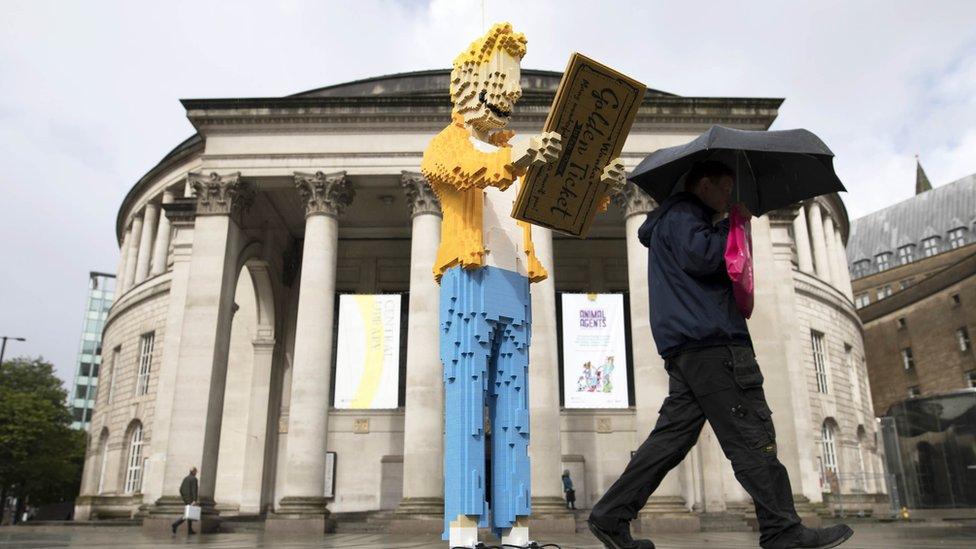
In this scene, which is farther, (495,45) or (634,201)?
(634,201)

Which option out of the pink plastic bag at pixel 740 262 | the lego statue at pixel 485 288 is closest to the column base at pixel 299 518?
the lego statue at pixel 485 288

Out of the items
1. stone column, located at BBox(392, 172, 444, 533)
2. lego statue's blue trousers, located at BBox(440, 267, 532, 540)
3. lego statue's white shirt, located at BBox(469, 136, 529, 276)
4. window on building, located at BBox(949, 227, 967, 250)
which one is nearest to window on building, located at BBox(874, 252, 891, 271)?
window on building, located at BBox(949, 227, 967, 250)

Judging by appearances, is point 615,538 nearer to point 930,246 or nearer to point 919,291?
point 919,291

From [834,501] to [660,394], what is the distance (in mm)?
16579

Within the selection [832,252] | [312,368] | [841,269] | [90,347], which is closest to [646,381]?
[312,368]

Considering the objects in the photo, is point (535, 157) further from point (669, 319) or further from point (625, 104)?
point (669, 319)

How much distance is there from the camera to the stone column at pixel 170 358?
2034 cm

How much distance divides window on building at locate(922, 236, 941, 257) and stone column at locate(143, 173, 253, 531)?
72304 millimetres

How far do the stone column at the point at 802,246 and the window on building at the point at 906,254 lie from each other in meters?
44.8

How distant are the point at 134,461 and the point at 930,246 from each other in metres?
74.1

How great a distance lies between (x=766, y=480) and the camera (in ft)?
11.5

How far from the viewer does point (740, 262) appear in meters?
3.77

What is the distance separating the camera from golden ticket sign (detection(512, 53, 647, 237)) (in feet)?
20.5

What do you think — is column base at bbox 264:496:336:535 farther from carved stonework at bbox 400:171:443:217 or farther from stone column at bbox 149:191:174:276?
stone column at bbox 149:191:174:276
